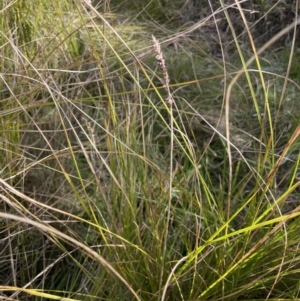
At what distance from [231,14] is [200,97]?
0.52 metres

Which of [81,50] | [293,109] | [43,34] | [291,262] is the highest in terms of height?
[43,34]

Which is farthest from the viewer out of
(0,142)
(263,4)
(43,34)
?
(263,4)

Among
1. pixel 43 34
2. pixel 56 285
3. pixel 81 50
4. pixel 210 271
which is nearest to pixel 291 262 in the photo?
pixel 210 271

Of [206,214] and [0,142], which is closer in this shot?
[206,214]

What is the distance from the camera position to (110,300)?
0.99 metres

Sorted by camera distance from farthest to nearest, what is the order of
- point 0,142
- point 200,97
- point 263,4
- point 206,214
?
point 263,4 → point 200,97 → point 0,142 → point 206,214

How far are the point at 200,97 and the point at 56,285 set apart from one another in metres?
0.72

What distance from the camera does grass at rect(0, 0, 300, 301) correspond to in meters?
0.91

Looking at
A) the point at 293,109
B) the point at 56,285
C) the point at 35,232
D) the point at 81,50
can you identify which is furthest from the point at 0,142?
the point at 293,109

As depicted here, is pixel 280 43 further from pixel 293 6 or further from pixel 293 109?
pixel 293 109

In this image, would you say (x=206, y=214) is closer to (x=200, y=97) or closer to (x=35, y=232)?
(x=35, y=232)

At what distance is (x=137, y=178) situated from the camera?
49.1 inches

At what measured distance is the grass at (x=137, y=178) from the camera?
91 centimetres

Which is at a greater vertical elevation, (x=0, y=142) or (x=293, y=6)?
(x=0, y=142)
